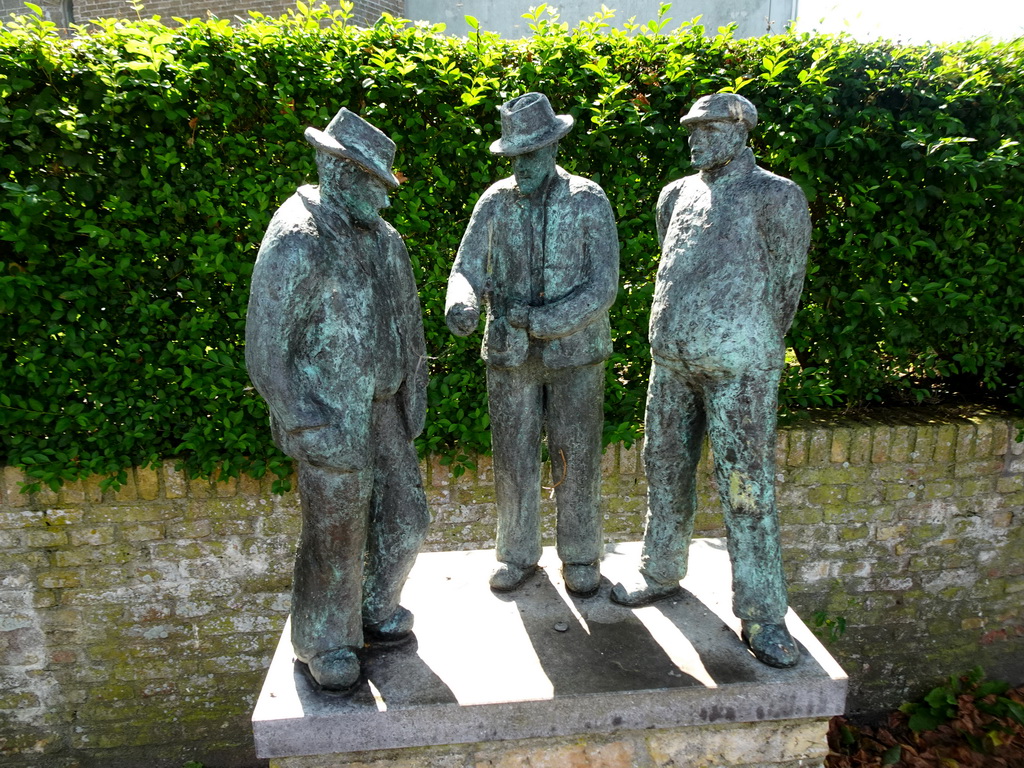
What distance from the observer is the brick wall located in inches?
160

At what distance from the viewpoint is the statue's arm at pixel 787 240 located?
2283mm

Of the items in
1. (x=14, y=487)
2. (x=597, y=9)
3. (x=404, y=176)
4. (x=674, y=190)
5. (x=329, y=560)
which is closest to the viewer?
(x=329, y=560)

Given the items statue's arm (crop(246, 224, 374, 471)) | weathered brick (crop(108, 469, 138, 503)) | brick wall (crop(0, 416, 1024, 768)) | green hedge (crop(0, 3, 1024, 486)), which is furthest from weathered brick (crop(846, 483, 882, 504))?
weathered brick (crop(108, 469, 138, 503))

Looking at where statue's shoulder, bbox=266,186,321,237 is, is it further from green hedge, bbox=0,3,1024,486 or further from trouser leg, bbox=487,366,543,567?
green hedge, bbox=0,3,1024,486

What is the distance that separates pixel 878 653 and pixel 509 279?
13.4 feet

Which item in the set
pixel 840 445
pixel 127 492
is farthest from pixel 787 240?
pixel 127 492

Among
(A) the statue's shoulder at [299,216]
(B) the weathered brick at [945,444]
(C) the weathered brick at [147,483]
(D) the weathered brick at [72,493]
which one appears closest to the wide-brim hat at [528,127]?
(A) the statue's shoulder at [299,216]

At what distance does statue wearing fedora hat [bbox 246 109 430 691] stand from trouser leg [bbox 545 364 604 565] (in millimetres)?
550

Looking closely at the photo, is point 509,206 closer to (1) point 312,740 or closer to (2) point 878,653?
(1) point 312,740

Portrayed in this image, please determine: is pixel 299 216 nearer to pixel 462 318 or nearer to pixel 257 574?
pixel 462 318

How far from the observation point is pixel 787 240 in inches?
91.0

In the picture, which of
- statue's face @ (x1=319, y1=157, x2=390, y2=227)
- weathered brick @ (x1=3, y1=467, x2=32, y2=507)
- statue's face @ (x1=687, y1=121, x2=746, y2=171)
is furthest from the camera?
weathered brick @ (x1=3, y1=467, x2=32, y2=507)

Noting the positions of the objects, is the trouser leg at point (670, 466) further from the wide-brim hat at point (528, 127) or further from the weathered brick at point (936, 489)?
the weathered brick at point (936, 489)

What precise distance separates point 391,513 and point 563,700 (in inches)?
33.3
